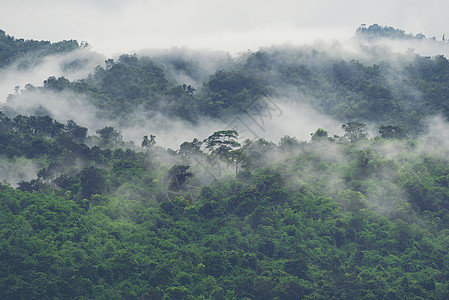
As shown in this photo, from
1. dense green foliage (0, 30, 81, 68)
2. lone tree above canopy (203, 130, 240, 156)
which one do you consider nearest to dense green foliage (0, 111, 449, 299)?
lone tree above canopy (203, 130, 240, 156)

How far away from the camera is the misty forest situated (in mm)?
34219

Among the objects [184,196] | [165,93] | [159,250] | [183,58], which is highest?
[183,58]

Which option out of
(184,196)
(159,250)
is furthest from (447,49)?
(159,250)

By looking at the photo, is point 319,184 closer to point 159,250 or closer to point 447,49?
point 159,250

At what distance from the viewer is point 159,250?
121 ft

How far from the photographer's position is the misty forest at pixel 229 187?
34219mm

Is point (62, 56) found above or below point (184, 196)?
above

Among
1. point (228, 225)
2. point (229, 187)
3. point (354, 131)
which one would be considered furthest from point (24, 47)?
point (228, 225)

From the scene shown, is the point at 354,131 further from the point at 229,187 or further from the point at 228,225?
the point at 228,225

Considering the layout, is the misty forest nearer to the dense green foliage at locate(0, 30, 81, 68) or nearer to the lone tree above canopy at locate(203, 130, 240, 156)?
the lone tree above canopy at locate(203, 130, 240, 156)

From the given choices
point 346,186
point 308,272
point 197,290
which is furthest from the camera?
point 346,186

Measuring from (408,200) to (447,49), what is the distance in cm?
5877

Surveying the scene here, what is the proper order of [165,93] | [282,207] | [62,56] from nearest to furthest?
[282,207] → [165,93] → [62,56]

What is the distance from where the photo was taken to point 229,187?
4397cm
